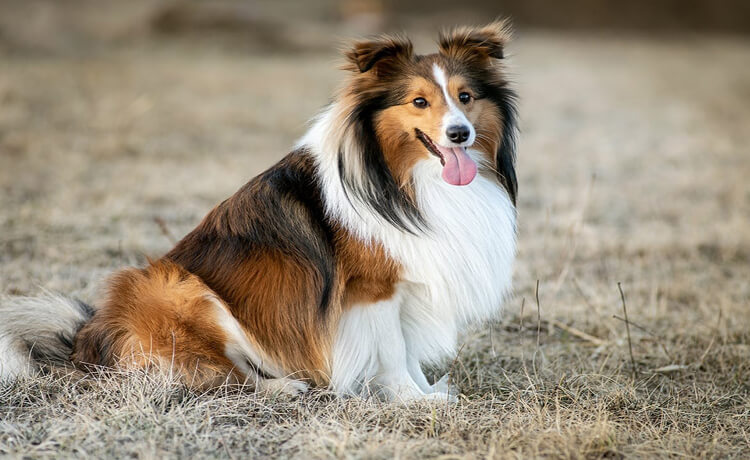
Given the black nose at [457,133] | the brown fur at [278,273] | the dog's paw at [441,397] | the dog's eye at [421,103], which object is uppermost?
Answer: the dog's eye at [421,103]

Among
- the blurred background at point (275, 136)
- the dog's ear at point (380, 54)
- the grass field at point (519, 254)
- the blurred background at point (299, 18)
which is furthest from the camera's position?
the blurred background at point (299, 18)

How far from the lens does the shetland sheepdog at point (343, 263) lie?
3.54m

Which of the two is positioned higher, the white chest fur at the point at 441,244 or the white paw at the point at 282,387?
the white chest fur at the point at 441,244

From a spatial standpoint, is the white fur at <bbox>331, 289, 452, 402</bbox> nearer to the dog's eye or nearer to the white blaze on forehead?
the white blaze on forehead

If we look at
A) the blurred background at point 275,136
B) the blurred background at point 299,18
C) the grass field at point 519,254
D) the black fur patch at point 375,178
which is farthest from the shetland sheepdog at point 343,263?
the blurred background at point 299,18

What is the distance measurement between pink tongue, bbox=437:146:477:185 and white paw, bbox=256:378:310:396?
3.95 ft

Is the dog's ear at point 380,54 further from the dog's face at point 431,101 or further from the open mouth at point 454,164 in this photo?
the open mouth at point 454,164

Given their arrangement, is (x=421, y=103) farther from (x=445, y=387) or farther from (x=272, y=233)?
(x=445, y=387)

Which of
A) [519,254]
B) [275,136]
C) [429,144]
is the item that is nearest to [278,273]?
[429,144]

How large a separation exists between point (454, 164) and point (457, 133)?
0.18 m

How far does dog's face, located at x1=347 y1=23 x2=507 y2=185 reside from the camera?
356 centimetres

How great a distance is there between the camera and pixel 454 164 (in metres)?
3.59

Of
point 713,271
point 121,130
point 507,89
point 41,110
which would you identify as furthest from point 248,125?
point 507,89

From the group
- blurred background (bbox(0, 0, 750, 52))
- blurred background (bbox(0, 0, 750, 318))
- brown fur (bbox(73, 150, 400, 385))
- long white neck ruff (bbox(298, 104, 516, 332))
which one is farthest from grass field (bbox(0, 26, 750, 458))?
blurred background (bbox(0, 0, 750, 52))
